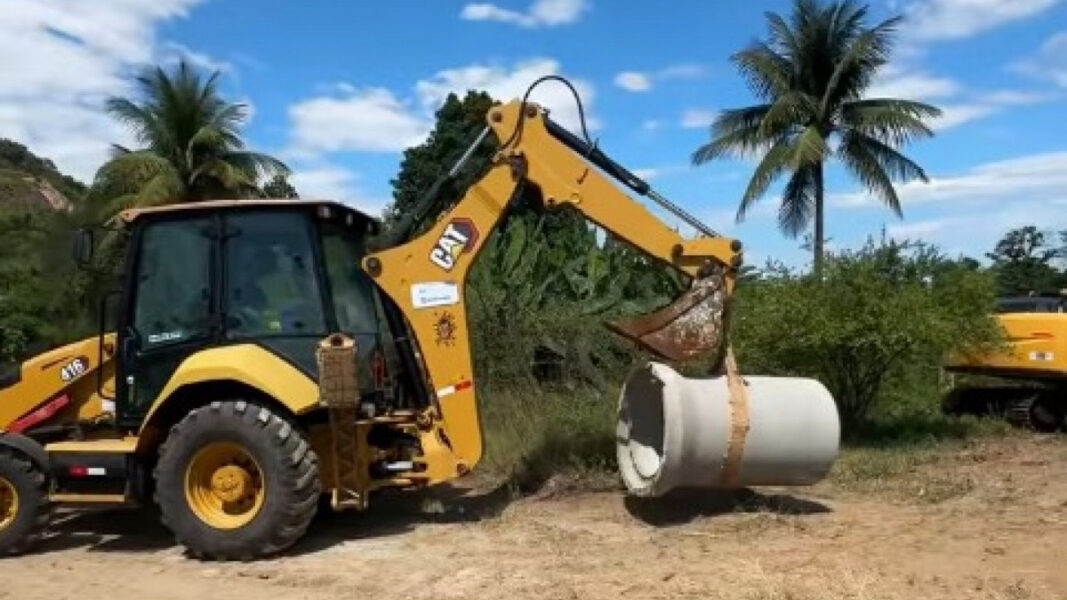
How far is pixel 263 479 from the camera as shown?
7730mm

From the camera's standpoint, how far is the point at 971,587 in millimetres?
6449

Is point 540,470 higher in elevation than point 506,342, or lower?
lower

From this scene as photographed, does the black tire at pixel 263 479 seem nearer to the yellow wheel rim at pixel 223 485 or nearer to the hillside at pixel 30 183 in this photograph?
the yellow wheel rim at pixel 223 485

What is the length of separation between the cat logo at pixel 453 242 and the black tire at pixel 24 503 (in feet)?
10.6

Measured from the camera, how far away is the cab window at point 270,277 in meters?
8.19

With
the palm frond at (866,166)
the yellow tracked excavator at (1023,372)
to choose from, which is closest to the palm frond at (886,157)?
the palm frond at (866,166)

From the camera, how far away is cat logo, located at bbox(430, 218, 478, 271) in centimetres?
871

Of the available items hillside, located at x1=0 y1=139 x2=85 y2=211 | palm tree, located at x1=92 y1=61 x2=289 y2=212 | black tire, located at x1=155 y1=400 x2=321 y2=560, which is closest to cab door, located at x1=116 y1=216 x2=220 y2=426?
black tire, located at x1=155 y1=400 x2=321 y2=560

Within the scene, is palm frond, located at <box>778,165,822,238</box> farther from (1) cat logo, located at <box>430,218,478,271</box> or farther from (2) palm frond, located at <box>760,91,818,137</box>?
(1) cat logo, located at <box>430,218,478,271</box>

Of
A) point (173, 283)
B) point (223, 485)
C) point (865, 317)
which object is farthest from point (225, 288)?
point (865, 317)

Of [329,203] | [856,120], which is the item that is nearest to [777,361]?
[329,203]

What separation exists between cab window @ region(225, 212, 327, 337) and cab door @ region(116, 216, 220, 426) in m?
0.16

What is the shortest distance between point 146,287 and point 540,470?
370 centimetres

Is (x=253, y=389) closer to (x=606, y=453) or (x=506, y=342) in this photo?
(x=606, y=453)
